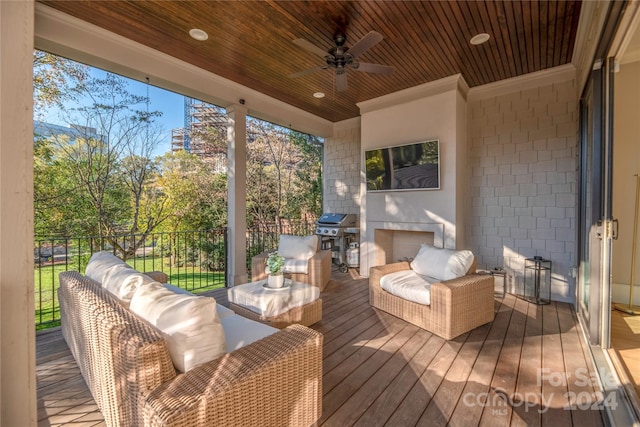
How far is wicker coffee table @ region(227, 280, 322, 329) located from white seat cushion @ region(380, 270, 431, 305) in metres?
0.88

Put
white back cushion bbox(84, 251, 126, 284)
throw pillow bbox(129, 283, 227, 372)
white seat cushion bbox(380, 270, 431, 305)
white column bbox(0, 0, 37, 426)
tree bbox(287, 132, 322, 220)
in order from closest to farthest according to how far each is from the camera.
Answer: white column bbox(0, 0, 37, 426) < throw pillow bbox(129, 283, 227, 372) < white back cushion bbox(84, 251, 126, 284) < white seat cushion bbox(380, 270, 431, 305) < tree bbox(287, 132, 322, 220)

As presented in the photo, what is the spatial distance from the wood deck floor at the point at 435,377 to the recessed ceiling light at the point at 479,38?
122 inches

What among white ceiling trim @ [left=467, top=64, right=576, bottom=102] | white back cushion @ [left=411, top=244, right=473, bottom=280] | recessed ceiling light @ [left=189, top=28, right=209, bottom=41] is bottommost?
white back cushion @ [left=411, top=244, right=473, bottom=280]

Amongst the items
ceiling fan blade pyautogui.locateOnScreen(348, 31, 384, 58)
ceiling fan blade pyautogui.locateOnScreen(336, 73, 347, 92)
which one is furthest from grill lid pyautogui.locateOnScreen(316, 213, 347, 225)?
ceiling fan blade pyautogui.locateOnScreen(348, 31, 384, 58)

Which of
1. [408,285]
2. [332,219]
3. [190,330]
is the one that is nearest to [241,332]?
[190,330]

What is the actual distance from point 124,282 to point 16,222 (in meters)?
0.87

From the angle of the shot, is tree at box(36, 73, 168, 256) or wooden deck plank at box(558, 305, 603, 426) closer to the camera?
wooden deck plank at box(558, 305, 603, 426)

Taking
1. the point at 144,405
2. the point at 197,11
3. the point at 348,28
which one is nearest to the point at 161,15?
the point at 197,11

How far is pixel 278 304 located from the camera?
2.56 meters

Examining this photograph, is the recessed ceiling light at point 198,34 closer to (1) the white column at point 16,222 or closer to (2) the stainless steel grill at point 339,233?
(1) the white column at point 16,222

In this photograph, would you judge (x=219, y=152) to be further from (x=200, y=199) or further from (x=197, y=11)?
(x=197, y=11)

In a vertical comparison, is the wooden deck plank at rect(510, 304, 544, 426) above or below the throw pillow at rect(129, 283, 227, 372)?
below

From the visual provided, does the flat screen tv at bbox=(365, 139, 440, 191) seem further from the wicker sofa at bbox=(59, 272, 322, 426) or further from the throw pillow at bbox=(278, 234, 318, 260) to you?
the wicker sofa at bbox=(59, 272, 322, 426)

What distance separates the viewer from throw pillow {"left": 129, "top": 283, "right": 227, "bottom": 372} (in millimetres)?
1342
